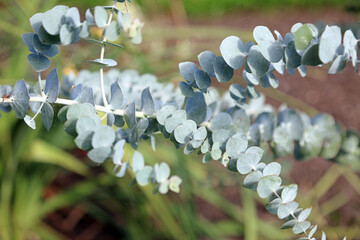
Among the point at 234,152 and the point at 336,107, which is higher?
the point at 234,152

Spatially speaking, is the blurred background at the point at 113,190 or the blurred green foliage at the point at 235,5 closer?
the blurred background at the point at 113,190

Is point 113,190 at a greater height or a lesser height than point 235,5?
greater

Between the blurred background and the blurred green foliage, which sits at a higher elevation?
the blurred background

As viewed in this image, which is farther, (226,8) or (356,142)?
(226,8)

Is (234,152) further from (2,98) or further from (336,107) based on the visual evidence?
(336,107)

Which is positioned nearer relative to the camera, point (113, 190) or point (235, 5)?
point (113, 190)

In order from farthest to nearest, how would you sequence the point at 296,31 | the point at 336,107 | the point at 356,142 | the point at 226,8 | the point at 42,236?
the point at 226,8, the point at 336,107, the point at 42,236, the point at 356,142, the point at 296,31

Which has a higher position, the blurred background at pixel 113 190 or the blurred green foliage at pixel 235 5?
the blurred background at pixel 113 190

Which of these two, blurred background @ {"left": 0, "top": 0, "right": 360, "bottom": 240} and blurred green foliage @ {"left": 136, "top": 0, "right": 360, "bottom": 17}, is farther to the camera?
blurred green foliage @ {"left": 136, "top": 0, "right": 360, "bottom": 17}

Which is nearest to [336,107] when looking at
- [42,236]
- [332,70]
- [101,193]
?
[101,193]

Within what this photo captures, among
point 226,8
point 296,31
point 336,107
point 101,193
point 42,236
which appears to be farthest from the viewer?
point 226,8

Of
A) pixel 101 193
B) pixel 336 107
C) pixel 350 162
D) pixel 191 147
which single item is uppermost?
pixel 191 147
